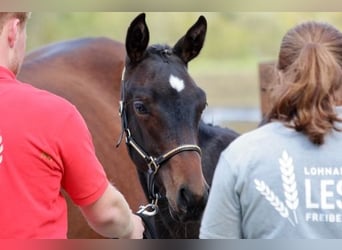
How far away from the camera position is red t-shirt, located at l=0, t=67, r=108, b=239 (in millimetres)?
2088

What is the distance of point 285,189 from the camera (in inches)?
78.1

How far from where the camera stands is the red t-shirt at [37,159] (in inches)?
82.2

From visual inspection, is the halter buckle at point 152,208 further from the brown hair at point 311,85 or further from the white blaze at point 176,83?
the brown hair at point 311,85

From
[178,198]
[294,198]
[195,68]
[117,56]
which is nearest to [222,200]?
[294,198]

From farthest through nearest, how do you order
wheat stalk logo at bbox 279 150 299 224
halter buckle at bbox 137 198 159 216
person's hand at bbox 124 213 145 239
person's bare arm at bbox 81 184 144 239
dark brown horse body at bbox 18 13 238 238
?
dark brown horse body at bbox 18 13 238 238 < halter buckle at bbox 137 198 159 216 < person's hand at bbox 124 213 145 239 < person's bare arm at bbox 81 184 144 239 < wheat stalk logo at bbox 279 150 299 224

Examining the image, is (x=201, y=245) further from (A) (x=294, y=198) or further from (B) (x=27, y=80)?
(B) (x=27, y=80)

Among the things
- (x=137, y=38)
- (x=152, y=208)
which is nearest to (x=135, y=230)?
(x=152, y=208)

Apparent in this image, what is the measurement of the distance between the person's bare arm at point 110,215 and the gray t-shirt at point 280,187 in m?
0.33

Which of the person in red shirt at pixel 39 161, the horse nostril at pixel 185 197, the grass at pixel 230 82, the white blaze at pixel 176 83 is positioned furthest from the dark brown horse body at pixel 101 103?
the grass at pixel 230 82

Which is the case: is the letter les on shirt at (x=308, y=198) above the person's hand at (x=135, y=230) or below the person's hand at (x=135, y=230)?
above

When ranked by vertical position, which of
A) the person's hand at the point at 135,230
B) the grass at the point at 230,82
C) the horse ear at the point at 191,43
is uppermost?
the horse ear at the point at 191,43

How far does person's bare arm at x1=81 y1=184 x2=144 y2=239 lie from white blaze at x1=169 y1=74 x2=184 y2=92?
0.79 metres

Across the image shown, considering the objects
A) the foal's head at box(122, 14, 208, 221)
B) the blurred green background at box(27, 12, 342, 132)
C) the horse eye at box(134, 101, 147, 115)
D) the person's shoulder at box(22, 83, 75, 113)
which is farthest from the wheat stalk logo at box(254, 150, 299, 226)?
the blurred green background at box(27, 12, 342, 132)

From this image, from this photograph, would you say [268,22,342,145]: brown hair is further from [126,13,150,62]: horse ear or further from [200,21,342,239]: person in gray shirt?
[126,13,150,62]: horse ear
